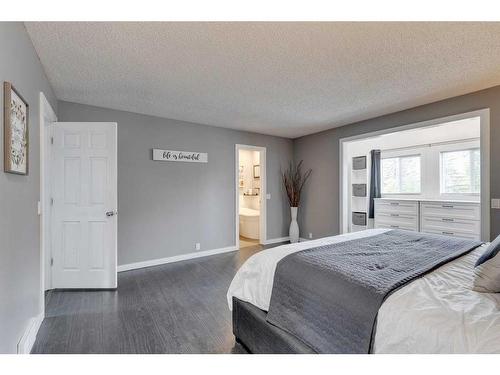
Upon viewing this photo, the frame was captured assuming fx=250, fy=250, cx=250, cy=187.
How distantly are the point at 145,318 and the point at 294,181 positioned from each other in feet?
13.3

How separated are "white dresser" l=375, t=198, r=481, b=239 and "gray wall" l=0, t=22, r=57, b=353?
4982 millimetres

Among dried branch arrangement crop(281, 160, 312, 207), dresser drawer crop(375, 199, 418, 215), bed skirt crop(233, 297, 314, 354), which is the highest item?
dried branch arrangement crop(281, 160, 312, 207)

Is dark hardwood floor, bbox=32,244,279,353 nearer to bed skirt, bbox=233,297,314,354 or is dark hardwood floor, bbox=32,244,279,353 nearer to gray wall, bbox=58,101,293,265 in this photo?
bed skirt, bbox=233,297,314,354

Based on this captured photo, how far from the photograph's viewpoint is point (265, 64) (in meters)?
2.36

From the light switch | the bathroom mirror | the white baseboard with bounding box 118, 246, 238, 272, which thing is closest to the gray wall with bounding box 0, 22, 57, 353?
the white baseboard with bounding box 118, 246, 238, 272

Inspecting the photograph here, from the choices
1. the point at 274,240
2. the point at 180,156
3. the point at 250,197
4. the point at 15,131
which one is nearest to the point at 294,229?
the point at 274,240

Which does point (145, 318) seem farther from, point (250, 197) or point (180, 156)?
point (250, 197)

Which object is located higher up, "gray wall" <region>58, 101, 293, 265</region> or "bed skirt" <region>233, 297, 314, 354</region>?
"gray wall" <region>58, 101, 293, 265</region>

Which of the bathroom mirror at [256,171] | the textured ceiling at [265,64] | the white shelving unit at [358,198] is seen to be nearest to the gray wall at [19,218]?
the textured ceiling at [265,64]

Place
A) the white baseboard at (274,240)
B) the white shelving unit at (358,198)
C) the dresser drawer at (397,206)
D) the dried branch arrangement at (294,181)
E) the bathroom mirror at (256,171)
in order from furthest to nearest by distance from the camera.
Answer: the bathroom mirror at (256,171)
the dried branch arrangement at (294,181)
the white baseboard at (274,240)
the white shelving unit at (358,198)
the dresser drawer at (397,206)

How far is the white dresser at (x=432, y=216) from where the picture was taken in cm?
367

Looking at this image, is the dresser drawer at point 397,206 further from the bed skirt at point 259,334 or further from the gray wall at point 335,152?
the bed skirt at point 259,334

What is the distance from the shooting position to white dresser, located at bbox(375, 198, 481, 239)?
3669mm

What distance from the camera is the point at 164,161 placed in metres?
4.08
